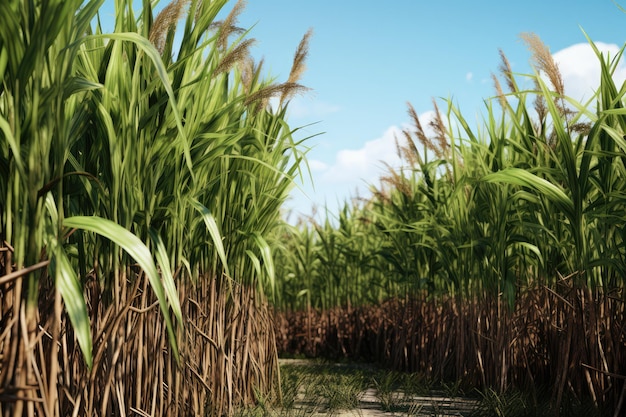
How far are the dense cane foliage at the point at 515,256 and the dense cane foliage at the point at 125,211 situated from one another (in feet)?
3.93

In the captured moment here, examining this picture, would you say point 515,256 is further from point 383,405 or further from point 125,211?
point 125,211

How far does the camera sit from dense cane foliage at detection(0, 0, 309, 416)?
1440 mm

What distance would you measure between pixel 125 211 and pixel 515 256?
8.88 ft

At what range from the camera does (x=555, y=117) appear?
9.12 ft

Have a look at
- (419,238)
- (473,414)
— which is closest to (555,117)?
(473,414)

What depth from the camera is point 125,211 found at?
196 centimetres

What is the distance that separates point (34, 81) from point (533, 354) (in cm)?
332

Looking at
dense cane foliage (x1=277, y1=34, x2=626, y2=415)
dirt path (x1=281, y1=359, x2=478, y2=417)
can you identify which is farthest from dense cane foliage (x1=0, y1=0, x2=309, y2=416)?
dense cane foliage (x1=277, y1=34, x2=626, y2=415)

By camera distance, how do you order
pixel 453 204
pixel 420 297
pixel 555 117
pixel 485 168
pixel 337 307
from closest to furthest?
1. pixel 555 117
2. pixel 485 168
3. pixel 453 204
4. pixel 420 297
5. pixel 337 307

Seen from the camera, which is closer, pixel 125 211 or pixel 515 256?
pixel 125 211

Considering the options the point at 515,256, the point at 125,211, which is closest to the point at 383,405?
the point at 515,256

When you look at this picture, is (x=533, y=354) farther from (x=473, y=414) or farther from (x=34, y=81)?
(x=34, y=81)

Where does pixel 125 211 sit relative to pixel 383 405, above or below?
above

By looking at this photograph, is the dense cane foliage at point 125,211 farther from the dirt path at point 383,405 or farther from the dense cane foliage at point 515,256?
the dense cane foliage at point 515,256
